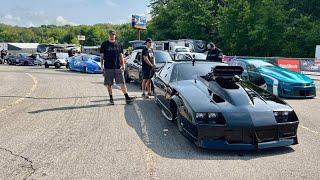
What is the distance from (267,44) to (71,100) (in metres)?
38.5

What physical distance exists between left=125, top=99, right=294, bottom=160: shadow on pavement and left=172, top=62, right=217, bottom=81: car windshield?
94 centimetres

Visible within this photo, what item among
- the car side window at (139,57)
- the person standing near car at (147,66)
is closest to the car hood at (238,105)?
the person standing near car at (147,66)

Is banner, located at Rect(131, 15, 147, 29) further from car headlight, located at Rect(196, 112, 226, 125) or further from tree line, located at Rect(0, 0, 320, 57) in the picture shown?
car headlight, located at Rect(196, 112, 226, 125)

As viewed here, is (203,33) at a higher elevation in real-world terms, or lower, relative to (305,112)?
higher

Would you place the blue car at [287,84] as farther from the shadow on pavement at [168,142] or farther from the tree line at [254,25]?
the tree line at [254,25]

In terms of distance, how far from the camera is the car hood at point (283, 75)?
446 inches

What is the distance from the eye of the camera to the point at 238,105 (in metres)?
5.81

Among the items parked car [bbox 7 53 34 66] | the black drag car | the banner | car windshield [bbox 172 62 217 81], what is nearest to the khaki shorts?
car windshield [bbox 172 62 217 81]

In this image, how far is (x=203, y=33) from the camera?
187 feet

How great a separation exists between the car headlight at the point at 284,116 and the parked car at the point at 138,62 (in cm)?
702

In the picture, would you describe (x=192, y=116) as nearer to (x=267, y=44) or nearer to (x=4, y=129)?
(x=4, y=129)

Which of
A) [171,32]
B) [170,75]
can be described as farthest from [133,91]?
[171,32]

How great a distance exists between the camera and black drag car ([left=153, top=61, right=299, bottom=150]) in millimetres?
5406

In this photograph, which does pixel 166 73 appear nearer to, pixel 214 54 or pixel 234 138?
pixel 234 138
